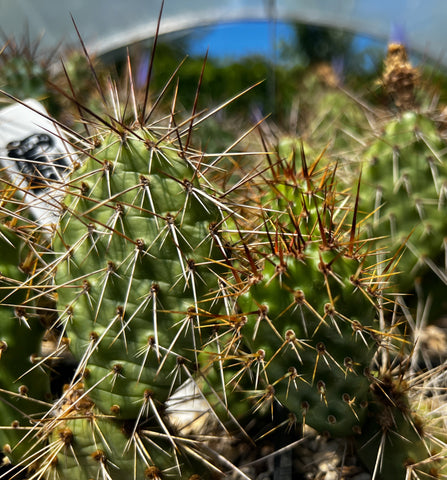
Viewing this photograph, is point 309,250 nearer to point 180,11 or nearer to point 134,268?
point 134,268

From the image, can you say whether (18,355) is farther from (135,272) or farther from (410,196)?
(410,196)

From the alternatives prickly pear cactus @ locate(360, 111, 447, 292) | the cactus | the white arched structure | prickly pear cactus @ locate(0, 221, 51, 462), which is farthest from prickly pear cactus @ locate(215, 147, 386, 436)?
the white arched structure

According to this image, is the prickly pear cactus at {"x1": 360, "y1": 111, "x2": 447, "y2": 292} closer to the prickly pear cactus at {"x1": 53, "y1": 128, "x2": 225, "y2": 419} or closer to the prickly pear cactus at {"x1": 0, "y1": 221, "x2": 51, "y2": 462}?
the prickly pear cactus at {"x1": 53, "y1": 128, "x2": 225, "y2": 419}

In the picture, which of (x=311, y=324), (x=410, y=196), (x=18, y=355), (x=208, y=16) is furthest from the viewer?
(x=208, y=16)

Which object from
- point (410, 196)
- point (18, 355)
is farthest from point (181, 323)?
point (410, 196)

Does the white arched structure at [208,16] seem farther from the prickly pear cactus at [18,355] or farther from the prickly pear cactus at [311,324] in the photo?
the prickly pear cactus at [311,324]

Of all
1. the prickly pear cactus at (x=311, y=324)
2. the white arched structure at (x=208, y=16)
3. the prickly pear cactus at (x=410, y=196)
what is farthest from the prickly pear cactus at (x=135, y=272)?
the white arched structure at (x=208, y=16)

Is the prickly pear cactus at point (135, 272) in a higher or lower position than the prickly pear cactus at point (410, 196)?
higher

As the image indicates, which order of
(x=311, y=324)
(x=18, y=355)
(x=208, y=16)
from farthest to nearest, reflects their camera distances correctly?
(x=208, y=16)
(x=18, y=355)
(x=311, y=324)

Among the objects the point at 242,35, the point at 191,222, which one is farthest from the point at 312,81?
the point at 242,35

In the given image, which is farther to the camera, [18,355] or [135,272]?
[18,355]
